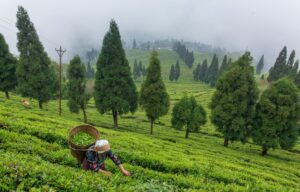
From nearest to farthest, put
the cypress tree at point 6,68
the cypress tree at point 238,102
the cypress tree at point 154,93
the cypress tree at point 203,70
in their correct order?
the cypress tree at point 238,102 → the cypress tree at point 154,93 → the cypress tree at point 6,68 → the cypress tree at point 203,70

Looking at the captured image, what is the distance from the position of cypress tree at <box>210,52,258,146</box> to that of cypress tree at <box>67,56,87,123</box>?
2522 centimetres

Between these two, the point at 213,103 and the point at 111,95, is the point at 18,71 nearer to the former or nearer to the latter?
the point at 111,95

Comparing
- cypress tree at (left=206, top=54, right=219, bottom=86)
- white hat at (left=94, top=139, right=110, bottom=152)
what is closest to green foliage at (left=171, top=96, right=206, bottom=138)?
white hat at (left=94, top=139, right=110, bottom=152)

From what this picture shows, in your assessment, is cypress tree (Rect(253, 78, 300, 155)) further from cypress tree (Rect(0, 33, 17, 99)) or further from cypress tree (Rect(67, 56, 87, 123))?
cypress tree (Rect(0, 33, 17, 99))

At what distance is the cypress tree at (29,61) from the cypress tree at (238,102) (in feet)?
110

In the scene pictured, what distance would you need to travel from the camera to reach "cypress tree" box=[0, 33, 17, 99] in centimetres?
5028

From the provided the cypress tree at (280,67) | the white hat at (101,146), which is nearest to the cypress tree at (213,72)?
the cypress tree at (280,67)

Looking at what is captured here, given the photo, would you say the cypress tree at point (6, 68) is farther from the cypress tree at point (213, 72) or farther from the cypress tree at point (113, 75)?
the cypress tree at point (213, 72)

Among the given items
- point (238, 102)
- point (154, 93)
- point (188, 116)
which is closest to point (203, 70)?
point (188, 116)

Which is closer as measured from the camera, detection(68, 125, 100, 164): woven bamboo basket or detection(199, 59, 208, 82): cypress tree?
detection(68, 125, 100, 164): woven bamboo basket

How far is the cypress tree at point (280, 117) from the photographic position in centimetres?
3612

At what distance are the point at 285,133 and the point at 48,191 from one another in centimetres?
3848

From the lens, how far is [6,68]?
166 feet

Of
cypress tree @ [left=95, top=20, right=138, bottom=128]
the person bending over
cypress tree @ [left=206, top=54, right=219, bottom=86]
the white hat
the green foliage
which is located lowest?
the green foliage
